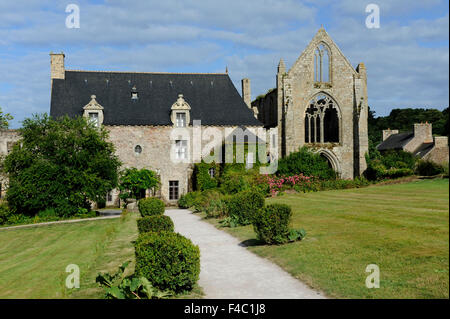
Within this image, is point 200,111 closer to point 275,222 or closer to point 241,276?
point 275,222

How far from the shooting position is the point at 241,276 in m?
9.76

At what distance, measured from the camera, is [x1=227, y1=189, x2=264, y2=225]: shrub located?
17.6 meters

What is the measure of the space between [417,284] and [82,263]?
918 cm

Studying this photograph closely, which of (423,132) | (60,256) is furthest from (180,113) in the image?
(423,132)

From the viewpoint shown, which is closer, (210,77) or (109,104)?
(109,104)

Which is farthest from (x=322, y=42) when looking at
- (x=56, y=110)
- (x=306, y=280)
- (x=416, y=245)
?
(x=306, y=280)

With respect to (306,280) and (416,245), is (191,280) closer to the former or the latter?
(306,280)

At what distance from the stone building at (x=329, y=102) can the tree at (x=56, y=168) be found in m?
16.0

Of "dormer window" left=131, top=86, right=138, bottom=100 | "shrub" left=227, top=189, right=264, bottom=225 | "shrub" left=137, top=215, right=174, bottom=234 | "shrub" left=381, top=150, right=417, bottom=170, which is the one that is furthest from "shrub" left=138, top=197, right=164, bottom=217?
"shrub" left=381, top=150, right=417, bottom=170

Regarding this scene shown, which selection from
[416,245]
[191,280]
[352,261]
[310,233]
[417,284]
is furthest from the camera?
[310,233]

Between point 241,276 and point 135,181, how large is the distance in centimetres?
2407

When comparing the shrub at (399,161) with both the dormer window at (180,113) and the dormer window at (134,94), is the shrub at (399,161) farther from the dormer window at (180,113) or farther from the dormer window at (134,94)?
the dormer window at (134,94)

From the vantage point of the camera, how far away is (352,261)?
1009 centimetres

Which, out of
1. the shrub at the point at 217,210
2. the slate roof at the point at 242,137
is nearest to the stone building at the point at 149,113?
the slate roof at the point at 242,137
